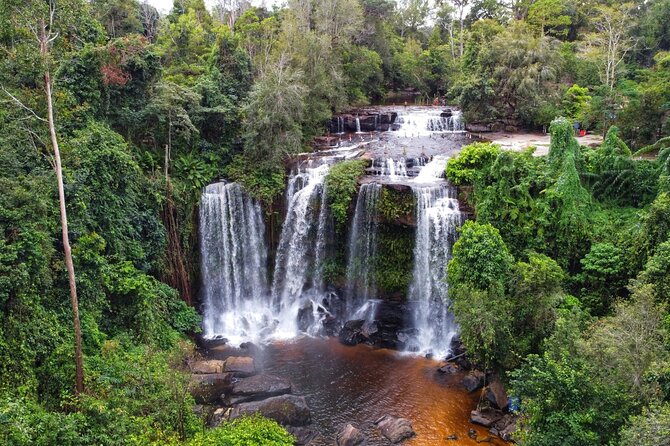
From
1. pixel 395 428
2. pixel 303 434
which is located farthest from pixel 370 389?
pixel 303 434

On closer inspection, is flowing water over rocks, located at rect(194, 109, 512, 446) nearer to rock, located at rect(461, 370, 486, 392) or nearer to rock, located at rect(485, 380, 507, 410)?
rock, located at rect(461, 370, 486, 392)

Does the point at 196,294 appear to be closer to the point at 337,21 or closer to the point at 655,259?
the point at 655,259

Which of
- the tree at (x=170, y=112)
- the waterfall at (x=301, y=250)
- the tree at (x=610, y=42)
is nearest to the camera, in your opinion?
the tree at (x=170, y=112)

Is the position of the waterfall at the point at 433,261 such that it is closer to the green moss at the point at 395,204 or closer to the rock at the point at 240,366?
the green moss at the point at 395,204

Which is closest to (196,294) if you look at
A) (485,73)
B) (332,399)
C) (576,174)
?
(332,399)

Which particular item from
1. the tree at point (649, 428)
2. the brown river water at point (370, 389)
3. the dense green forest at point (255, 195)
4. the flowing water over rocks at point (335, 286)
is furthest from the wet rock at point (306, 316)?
the tree at point (649, 428)

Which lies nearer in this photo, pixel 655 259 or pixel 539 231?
pixel 655 259

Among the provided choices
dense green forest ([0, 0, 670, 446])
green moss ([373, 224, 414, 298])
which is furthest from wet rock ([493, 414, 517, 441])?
green moss ([373, 224, 414, 298])

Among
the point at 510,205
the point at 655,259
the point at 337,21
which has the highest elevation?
the point at 337,21
